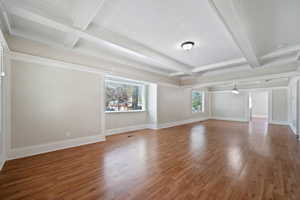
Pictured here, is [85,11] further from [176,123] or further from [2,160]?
[176,123]

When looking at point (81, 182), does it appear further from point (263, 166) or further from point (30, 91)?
point (263, 166)

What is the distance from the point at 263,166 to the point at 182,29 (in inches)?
123

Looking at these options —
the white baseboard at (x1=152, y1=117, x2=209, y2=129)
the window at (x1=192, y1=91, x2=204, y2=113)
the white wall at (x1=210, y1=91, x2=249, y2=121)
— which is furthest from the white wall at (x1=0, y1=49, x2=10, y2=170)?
the white wall at (x1=210, y1=91, x2=249, y2=121)

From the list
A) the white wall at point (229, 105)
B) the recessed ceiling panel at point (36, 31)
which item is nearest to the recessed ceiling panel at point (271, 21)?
the recessed ceiling panel at point (36, 31)

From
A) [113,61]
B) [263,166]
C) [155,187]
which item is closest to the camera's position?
[155,187]

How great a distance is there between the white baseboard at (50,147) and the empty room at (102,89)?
2cm

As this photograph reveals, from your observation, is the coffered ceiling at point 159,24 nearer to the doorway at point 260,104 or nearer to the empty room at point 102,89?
the empty room at point 102,89

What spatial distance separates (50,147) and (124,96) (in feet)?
10.7

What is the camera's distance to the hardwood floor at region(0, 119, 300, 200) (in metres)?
1.84

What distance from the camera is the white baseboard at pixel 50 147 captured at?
2934 millimetres

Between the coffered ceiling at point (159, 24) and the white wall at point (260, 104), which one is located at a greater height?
the coffered ceiling at point (159, 24)

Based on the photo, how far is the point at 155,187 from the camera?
1982 millimetres

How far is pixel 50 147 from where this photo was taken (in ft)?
11.1

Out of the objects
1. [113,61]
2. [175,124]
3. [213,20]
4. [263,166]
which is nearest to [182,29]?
[213,20]
